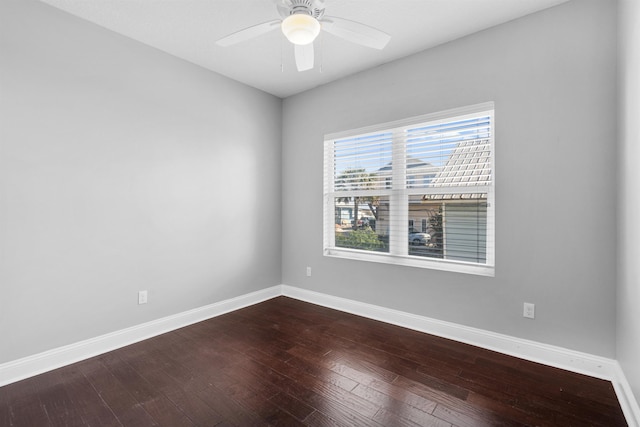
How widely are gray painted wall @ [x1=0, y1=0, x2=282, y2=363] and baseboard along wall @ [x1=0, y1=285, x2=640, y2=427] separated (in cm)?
8


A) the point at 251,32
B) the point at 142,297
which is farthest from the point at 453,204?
the point at 142,297

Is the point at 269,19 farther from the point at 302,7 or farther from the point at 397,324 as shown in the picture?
the point at 397,324

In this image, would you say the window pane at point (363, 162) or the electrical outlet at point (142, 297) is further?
the window pane at point (363, 162)

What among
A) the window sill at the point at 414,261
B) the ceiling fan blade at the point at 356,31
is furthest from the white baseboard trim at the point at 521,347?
the ceiling fan blade at the point at 356,31

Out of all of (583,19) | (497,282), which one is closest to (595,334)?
(497,282)

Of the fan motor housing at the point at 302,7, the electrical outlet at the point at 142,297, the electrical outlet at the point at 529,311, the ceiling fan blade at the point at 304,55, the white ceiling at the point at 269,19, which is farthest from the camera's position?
the electrical outlet at the point at 142,297

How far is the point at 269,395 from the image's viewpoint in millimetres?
1908

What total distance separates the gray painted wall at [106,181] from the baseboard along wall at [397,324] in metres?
0.08

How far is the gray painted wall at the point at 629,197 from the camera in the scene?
5.30 ft

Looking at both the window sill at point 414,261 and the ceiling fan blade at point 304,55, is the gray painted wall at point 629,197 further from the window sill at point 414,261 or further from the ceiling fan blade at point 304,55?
the ceiling fan blade at point 304,55

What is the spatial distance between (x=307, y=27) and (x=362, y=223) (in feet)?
7.26

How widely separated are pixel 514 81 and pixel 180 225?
10.6 feet

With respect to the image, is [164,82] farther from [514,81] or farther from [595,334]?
[595,334]

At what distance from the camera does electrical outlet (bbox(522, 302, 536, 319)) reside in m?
2.32
